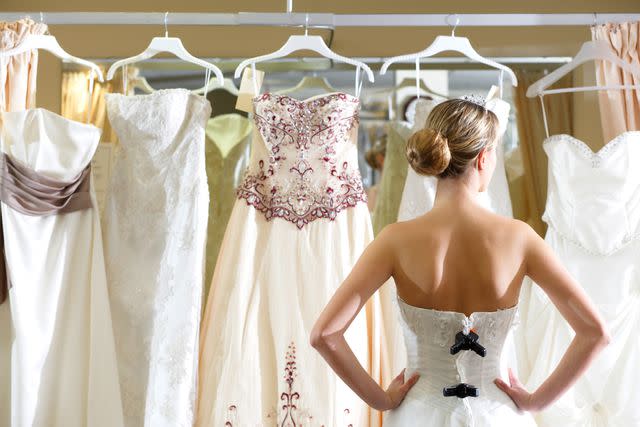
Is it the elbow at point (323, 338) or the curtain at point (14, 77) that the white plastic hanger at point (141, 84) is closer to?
the curtain at point (14, 77)

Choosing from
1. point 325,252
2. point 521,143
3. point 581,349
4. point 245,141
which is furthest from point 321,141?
point 581,349

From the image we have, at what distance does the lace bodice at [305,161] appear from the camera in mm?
3281

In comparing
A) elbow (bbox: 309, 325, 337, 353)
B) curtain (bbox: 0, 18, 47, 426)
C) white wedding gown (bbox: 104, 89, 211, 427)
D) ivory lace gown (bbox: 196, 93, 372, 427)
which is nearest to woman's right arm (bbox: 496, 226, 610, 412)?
elbow (bbox: 309, 325, 337, 353)

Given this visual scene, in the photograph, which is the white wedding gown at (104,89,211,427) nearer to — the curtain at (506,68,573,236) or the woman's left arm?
the woman's left arm

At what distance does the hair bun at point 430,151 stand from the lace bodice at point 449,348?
363 millimetres

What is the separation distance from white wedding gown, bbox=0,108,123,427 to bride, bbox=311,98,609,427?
1.24 metres

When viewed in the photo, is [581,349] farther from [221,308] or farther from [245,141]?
[245,141]

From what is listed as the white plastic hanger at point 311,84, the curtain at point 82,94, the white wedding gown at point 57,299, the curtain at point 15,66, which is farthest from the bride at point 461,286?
the curtain at point 82,94

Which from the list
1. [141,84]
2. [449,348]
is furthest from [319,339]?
[141,84]

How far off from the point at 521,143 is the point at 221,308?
1.57m

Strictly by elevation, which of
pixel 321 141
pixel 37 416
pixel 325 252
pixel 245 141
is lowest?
pixel 37 416

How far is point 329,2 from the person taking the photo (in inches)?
173

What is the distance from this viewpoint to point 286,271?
3.23 m

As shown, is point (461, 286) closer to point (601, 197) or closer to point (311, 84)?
point (601, 197)
